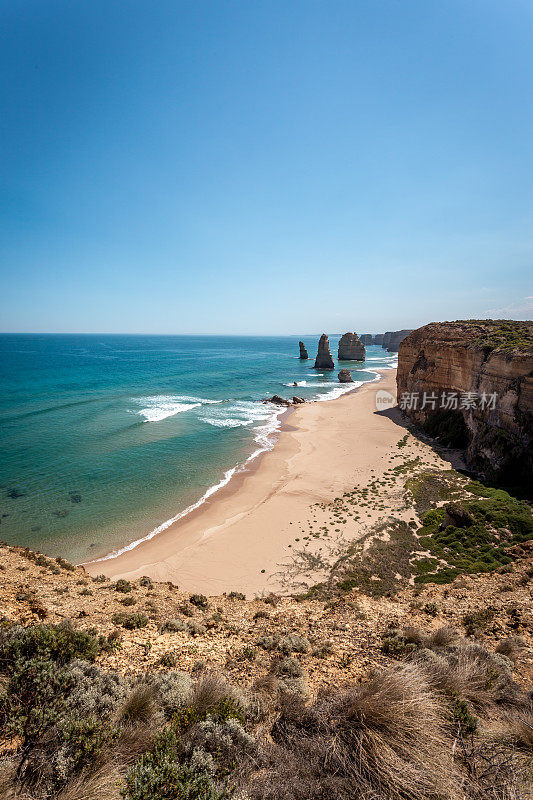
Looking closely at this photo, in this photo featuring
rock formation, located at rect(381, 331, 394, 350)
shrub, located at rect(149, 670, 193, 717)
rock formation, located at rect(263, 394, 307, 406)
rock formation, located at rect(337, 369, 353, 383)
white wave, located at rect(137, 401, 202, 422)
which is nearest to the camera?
shrub, located at rect(149, 670, 193, 717)

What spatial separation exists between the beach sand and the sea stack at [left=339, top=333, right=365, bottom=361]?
79.3m

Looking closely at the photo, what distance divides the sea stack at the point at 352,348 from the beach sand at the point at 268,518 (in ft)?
260

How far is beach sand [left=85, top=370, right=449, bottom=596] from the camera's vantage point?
14.3 metres

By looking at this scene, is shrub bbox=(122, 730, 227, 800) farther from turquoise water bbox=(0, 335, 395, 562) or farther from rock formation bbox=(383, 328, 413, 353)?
rock formation bbox=(383, 328, 413, 353)

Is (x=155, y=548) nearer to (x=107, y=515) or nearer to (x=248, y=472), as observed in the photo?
(x=107, y=515)

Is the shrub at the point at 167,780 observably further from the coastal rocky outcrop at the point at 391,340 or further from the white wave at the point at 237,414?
the coastal rocky outcrop at the point at 391,340

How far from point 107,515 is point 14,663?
1573 cm

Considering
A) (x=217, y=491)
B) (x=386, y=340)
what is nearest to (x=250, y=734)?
(x=217, y=491)

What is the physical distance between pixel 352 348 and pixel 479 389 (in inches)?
3425

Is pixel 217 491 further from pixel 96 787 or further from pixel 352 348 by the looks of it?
pixel 352 348

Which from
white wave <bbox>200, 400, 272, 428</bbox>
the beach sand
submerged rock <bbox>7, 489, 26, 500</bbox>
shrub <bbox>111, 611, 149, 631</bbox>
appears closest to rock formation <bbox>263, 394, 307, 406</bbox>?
white wave <bbox>200, 400, 272, 428</bbox>

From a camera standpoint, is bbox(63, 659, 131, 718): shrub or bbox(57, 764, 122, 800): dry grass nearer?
bbox(57, 764, 122, 800): dry grass

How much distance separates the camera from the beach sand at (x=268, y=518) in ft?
47.0

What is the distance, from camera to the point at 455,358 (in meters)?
27.9
